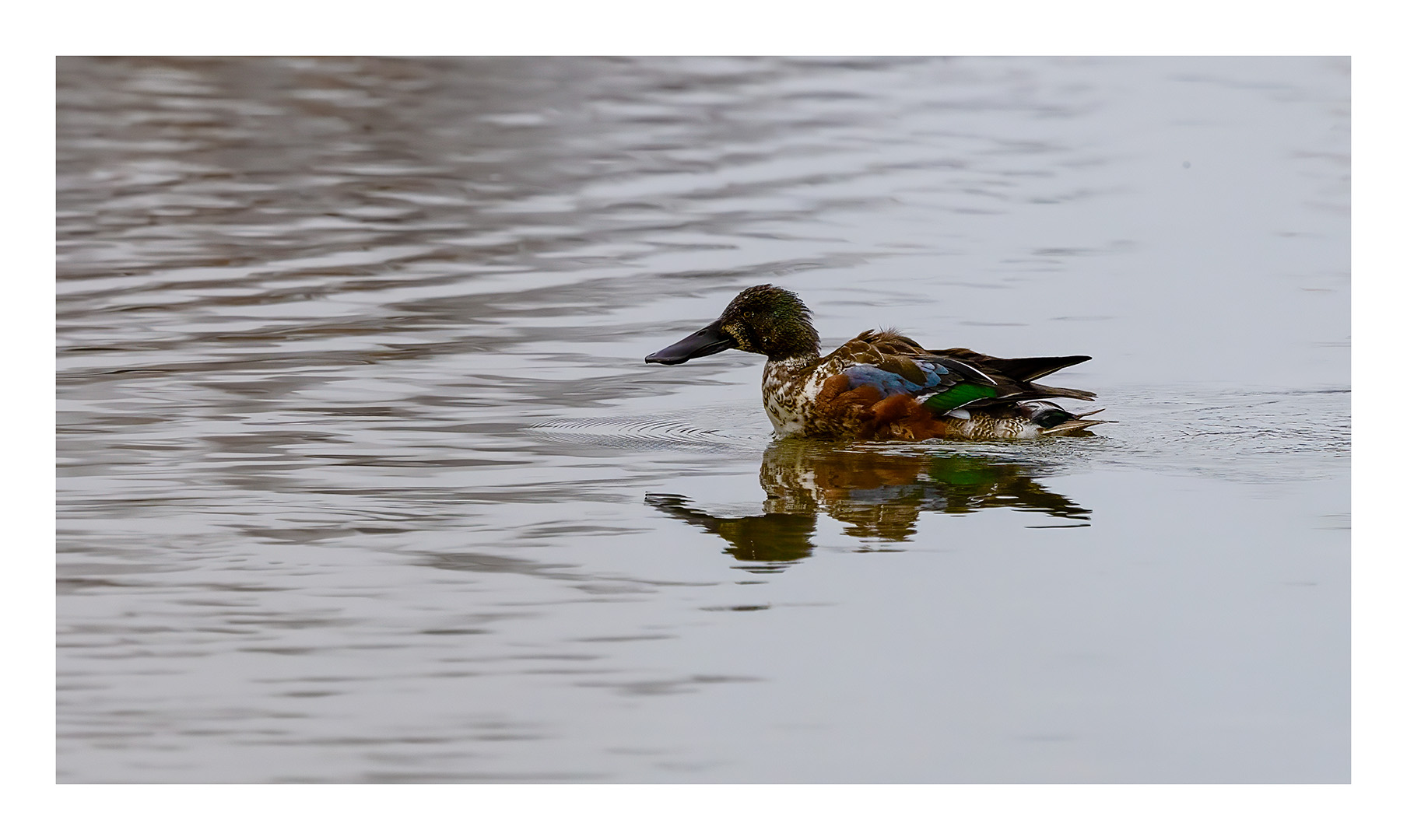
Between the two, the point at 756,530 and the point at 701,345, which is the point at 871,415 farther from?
the point at 756,530

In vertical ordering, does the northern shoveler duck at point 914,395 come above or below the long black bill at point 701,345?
below

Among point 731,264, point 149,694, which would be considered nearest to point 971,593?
point 149,694

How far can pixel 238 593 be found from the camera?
6.16 meters

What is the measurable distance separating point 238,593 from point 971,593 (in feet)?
8.56

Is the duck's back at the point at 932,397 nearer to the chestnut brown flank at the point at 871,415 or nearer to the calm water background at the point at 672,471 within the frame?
the chestnut brown flank at the point at 871,415

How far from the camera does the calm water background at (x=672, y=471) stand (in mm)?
5164

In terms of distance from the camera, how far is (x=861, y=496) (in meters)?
7.54

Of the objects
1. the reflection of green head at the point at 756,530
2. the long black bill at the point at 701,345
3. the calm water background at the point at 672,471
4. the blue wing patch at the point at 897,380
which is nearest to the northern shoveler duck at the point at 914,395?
the blue wing patch at the point at 897,380

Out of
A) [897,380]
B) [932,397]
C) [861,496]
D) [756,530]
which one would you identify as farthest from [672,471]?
[932,397]

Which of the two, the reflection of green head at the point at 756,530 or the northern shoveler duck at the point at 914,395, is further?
the northern shoveler duck at the point at 914,395

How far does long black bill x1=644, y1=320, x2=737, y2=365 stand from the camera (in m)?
9.07

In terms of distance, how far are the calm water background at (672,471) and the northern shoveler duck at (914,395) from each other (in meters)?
0.15

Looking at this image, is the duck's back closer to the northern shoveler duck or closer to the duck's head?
the northern shoveler duck

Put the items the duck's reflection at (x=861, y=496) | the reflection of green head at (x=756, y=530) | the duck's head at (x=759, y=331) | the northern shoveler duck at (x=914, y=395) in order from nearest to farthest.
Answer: the reflection of green head at (x=756, y=530), the duck's reflection at (x=861, y=496), the northern shoveler duck at (x=914, y=395), the duck's head at (x=759, y=331)
